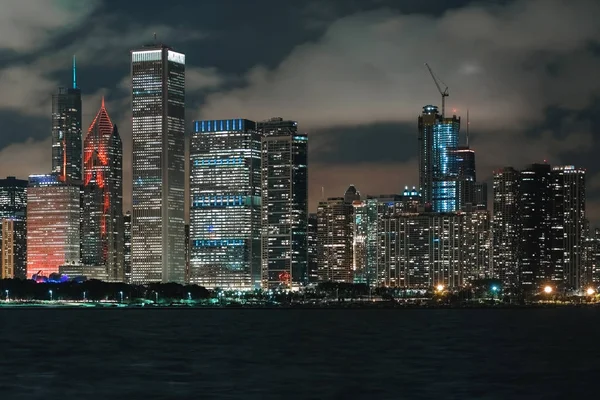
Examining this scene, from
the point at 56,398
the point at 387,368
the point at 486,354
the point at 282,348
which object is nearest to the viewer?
→ the point at 56,398

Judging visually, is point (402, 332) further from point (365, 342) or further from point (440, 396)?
point (440, 396)

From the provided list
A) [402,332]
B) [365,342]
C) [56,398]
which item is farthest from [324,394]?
[402,332]

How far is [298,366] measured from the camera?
9888 centimetres

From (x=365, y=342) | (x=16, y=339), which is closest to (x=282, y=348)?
(x=365, y=342)

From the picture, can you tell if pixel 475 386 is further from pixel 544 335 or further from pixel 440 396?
pixel 544 335

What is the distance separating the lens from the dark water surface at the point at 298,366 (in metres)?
78.2

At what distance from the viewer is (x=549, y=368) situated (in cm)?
9838

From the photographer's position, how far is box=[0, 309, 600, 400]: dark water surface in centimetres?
7825

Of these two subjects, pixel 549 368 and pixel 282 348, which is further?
pixel 282 348

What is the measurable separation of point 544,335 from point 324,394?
90.0 metres

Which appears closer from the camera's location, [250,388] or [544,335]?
[250,388]

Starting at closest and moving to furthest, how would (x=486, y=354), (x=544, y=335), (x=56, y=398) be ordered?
(x=56, y=398)
(x=486, y=354)
(x=544, y=335)

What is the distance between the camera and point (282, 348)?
124312mm

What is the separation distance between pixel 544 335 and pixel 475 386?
8155 cm
